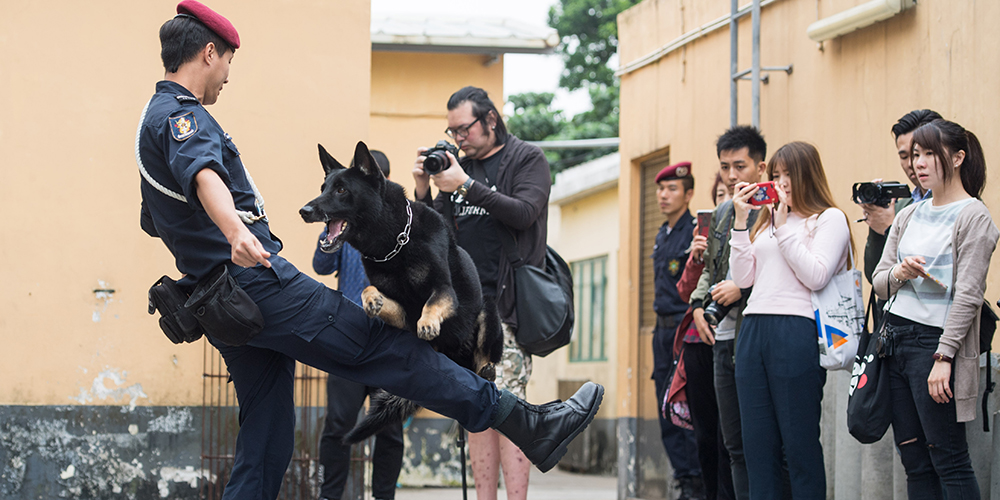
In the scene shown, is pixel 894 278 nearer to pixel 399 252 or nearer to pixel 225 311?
pixel 399 252

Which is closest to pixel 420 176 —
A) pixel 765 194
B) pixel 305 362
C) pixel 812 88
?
pixel 305 362

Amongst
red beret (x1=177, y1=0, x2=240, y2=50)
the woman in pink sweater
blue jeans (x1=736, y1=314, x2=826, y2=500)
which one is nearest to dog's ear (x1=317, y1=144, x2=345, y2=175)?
red beret (x1=177, y1=0, x2=240, y2=50)

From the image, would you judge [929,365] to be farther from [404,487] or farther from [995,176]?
[404,487]

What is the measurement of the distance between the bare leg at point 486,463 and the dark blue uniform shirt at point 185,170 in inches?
61.4

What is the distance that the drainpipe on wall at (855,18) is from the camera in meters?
5.16

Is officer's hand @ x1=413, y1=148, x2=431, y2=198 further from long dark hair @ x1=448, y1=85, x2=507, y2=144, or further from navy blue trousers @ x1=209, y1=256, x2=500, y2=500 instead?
navy blue trousers @ x1=209, y1=256, x2=500, y2=500

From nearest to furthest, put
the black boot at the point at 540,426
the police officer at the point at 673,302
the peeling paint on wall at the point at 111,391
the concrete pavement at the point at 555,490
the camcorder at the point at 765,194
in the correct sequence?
the black boot at the point at 540,426 < the camcorder at the point at 765,194 < the peeling paint on wall at the point at 111,391 < the police officer at the point at 673,302 < the concrete pavement at the point at 555,490

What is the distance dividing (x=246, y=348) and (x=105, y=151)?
110 inches

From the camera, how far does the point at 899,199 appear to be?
430 centimetres

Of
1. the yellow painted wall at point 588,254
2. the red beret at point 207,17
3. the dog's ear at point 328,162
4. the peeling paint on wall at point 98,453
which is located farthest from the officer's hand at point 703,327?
the yellow painted wall at point 588,254

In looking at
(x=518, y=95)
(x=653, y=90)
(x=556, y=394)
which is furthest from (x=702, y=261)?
(x=518, y=95)

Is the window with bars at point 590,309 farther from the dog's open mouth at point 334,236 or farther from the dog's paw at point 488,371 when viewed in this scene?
the dog's open mouth at point 334,236

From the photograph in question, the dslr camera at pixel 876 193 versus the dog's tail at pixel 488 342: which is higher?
the dslr camera at pixel 876 193

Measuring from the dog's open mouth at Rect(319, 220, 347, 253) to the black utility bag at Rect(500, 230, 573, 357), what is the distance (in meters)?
1.14
